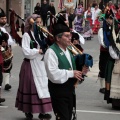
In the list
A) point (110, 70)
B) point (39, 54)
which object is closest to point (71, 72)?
point (39, 54)

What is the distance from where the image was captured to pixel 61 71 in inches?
239

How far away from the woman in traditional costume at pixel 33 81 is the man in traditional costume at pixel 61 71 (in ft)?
6.16

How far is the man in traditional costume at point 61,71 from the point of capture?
608 cm

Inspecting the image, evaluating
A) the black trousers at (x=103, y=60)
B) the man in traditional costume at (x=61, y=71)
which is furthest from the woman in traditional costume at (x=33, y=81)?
the black trousers at (x=103, y=60)

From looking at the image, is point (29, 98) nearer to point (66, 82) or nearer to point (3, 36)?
point (3, 36)

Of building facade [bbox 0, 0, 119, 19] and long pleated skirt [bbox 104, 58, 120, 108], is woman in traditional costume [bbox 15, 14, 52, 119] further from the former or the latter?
building facade [bbox 0, 0, 119, 19]

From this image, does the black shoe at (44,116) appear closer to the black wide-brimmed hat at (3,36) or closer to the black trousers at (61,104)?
the black wide-brimmed hat at (3,36)

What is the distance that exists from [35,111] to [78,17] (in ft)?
60.3

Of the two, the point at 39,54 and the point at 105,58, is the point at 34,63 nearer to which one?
the point at 39,54

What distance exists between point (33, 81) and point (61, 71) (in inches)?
87.6

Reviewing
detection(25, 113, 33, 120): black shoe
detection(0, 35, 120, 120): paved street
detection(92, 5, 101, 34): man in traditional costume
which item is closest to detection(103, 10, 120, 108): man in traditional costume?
detection(0, 35, 120, 120): paved street

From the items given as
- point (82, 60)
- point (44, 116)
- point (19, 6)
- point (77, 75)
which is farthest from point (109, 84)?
point (19, 6)

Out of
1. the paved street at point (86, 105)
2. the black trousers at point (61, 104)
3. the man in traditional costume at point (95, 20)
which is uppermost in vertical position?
the black trousers at point (61, 104)

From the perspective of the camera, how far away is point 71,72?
19.9ft
